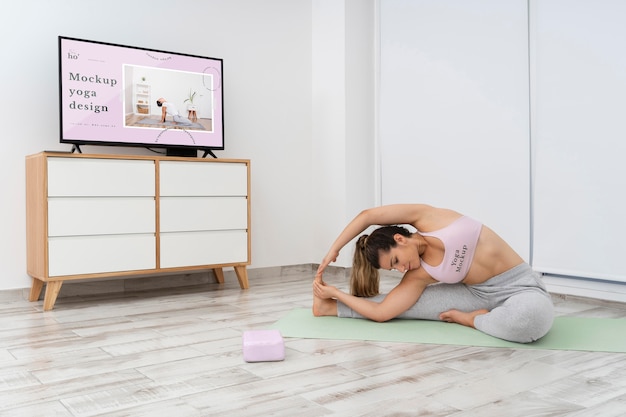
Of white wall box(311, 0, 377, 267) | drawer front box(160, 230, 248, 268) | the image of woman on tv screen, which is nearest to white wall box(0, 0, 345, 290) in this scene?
white wall box(311, 0, 377, 267)

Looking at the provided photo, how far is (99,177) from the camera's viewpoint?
10.5 feet

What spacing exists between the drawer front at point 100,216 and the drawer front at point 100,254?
4cm

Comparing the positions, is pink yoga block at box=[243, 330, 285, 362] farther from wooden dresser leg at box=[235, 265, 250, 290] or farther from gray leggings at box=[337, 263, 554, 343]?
wooden dresser leg at box=[235, 265, 250, 290]

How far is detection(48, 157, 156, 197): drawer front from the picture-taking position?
307cm

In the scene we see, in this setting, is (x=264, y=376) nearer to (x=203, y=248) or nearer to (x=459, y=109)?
(x=203, y=248)

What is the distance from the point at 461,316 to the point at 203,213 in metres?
1.72

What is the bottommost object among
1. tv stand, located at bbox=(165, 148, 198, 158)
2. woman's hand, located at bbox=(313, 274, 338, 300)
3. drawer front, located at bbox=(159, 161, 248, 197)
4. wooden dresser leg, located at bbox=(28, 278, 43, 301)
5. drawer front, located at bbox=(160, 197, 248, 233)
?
wooden dresser leg, located at bbox=(28, 278, 43, 301)

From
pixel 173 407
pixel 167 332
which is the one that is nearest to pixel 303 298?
pixel 167 332

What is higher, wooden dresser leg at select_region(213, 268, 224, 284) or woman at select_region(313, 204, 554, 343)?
woman at select_region(313, 204, 554, 343)

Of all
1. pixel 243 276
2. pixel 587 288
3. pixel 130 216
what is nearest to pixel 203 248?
pixel 243 276

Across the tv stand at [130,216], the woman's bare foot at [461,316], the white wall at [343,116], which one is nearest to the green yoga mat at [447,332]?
the woman's bare foot at [461,316]

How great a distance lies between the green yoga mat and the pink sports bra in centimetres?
24

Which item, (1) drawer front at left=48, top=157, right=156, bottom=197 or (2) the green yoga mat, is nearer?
(2) the green yoga mat

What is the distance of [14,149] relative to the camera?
11.0 ft
